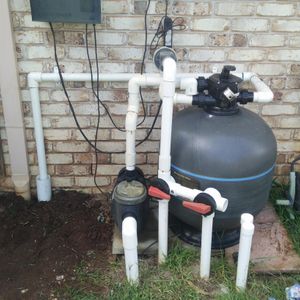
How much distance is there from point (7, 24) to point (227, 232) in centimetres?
165

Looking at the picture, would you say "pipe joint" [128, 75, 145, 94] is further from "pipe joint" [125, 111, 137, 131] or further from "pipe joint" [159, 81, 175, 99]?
"pipe joint" [159, 81, 175, 99]

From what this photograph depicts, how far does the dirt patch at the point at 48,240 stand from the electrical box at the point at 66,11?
1.11 meters

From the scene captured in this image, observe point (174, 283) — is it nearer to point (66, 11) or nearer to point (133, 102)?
point (133, 102)

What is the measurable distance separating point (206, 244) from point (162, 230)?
24 cm

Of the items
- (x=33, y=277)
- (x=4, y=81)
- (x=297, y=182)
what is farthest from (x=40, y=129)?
(x=297, y=182)

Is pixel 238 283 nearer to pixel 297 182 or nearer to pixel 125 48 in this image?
pixel 297 182

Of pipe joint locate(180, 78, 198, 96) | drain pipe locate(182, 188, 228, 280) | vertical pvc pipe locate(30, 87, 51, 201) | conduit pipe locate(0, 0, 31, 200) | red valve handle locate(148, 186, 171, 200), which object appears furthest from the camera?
vertical pvc pipe locate(30, 87, 51, 201)

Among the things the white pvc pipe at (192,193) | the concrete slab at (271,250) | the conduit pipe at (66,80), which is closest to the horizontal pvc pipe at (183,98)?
the conduit pipe at (66,80)

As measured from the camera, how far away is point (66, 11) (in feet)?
6.86

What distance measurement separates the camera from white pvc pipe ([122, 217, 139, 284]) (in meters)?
1.74

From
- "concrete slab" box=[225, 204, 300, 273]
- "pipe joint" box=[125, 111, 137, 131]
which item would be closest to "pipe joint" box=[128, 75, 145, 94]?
"pipe joint" box=[125, 111, 137, 131]

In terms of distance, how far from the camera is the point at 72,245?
2203 millimetres

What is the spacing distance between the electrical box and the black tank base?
1.22 metres

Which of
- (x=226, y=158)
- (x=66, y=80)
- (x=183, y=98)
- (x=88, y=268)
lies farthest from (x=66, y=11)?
(x=88, y=268)
